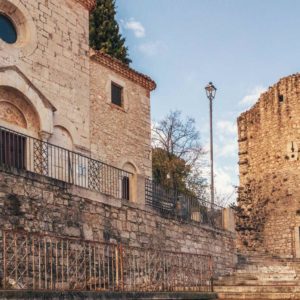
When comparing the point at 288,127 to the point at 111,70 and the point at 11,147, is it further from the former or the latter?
the point at 11,147

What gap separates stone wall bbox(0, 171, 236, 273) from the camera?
14195 millimetres

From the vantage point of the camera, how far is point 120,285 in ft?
49.5

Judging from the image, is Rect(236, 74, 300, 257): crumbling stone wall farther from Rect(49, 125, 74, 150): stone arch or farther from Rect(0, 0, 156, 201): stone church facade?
Rect(49, 125, 74, 150): stone arch

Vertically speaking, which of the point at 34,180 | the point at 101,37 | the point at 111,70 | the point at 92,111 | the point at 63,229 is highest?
the point at 101,37

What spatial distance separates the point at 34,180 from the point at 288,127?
2167cm

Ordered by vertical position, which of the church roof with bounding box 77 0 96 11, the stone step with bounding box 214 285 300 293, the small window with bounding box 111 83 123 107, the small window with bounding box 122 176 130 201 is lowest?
the stone step with bounding box 214 285 300 293

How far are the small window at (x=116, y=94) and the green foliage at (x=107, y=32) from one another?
7.54 m

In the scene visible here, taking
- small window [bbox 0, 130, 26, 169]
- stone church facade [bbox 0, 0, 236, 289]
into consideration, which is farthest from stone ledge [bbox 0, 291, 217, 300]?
small window [bbox 0, 130, 26, 169]

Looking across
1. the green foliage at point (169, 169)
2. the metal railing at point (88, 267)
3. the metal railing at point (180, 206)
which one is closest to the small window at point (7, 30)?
the metal railing at point (180, 206)

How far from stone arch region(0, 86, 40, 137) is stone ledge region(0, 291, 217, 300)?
23.6 feet

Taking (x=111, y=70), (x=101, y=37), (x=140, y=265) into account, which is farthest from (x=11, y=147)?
(x=101, y=37)

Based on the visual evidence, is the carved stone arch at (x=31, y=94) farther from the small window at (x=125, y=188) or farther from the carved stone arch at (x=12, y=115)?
the small window at (x=125, y=188)

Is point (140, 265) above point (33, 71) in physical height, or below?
below

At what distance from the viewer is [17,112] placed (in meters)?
19.9
